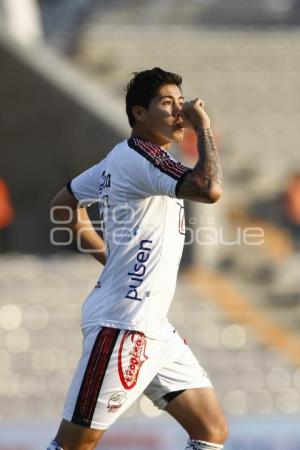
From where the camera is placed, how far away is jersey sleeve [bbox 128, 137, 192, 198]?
478cm

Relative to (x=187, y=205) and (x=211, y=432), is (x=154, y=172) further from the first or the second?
(x=187, y=205)

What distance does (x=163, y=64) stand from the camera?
15938mm

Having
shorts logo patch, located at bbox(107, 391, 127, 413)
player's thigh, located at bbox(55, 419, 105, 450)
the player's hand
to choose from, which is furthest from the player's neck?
player's thigh, located at bbox(55, 419, 105, 450)

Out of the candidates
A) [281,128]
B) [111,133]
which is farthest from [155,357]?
[281,128]

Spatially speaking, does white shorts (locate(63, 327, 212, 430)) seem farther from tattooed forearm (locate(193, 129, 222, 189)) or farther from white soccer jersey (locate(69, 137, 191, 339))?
tattooed forearm (locate(193, 129, 222, 189))

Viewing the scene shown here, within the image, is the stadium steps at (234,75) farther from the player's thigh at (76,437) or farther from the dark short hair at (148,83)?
the player's thigh at (76,437)

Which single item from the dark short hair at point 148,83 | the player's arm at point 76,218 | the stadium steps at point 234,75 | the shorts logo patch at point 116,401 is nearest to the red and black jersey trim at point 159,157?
the dark short hair at point 148,83

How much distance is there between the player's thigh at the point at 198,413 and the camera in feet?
17.5

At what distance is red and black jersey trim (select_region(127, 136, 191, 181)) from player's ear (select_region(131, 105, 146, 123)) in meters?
0.08

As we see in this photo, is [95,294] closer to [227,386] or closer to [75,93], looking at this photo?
[227,386]

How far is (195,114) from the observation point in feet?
15.8

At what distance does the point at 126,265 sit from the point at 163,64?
11133 millimetres

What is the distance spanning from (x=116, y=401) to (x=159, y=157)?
1.05m

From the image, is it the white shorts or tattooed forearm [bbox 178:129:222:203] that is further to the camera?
the white shorts
